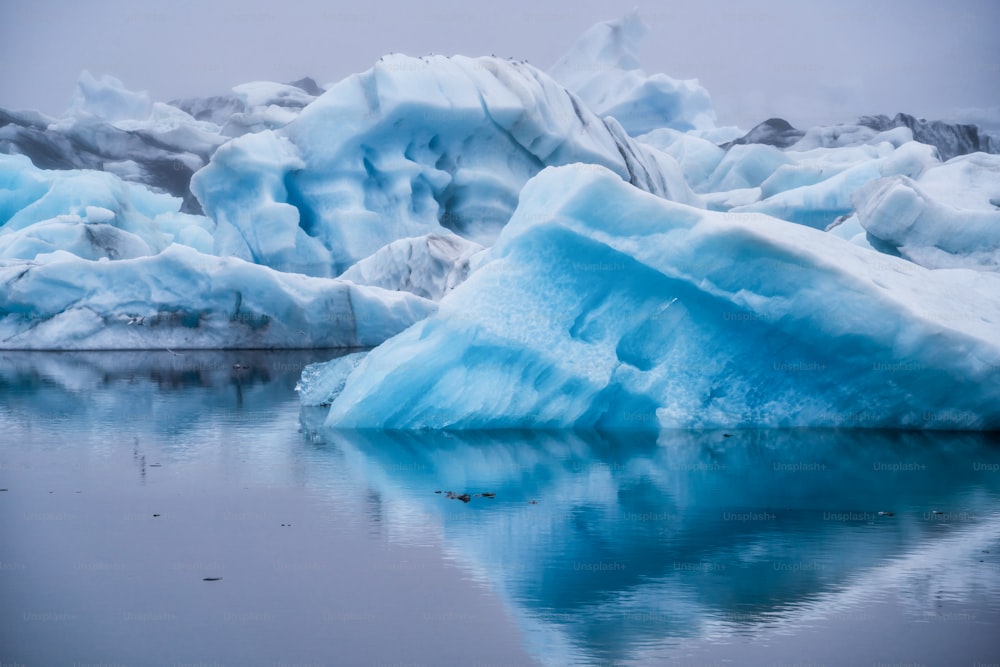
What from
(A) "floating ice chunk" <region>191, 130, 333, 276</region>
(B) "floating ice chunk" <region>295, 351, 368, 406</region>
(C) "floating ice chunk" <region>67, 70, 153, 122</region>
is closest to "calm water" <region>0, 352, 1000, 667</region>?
(B) "floating ice chunk" <region>295, 351, 368, 406</region>

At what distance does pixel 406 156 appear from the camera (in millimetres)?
20562

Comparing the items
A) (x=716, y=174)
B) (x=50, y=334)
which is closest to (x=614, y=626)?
(x=50, y=334)

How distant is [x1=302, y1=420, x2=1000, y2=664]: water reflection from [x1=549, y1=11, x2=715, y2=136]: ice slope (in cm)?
2481

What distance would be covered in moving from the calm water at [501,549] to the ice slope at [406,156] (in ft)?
38.3

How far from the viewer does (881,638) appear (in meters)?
3.58

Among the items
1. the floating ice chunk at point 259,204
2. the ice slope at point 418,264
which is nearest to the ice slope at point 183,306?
the ice slope at point 418,264

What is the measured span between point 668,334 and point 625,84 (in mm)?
24817

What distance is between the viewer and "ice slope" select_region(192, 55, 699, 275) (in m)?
19.4

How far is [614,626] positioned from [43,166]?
107 feet

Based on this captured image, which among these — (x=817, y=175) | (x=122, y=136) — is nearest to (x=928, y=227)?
(x=817, y=175)

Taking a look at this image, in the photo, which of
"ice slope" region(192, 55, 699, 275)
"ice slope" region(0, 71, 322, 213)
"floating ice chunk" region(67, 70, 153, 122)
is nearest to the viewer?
"ice slope" region(192, 55, 699, 275)

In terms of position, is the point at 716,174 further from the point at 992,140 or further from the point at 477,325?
the point at 477,325

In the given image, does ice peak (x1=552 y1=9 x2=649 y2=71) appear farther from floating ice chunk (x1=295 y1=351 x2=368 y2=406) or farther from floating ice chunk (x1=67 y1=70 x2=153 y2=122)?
floating ice chunk (x1=295 y1=351 x2=368 y2=406)

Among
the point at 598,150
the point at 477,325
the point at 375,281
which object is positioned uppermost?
the point at 598,150
